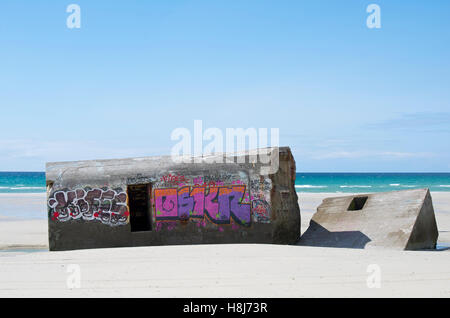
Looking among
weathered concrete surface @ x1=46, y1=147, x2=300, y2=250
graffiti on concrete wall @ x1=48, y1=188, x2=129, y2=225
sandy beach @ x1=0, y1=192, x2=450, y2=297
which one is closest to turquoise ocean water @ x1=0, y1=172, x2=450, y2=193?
weathered concrete surface @ x1=46, y1=147, x2=300, y2=250

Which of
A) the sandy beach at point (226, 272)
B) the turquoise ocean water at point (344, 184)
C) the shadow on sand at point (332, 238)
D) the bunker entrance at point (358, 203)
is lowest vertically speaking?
the turquoise ocean water at point (344, 184)

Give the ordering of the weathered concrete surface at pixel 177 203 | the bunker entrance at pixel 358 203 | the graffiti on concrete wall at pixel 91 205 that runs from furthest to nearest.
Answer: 1. the bunker entrance at pixel 358 203
2. the graffiti on concrete wall at pixel 91 205
3. the weathered concrete surface at pixel 177 203

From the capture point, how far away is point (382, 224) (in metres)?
10.8

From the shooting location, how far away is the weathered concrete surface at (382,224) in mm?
10305

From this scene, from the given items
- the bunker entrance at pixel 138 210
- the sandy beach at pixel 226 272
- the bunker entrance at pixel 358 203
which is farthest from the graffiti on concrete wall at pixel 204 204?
the bunker entrance at pixel 358 203

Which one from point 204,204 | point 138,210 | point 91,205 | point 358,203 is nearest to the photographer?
point 204,204

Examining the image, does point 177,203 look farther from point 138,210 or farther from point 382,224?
point 382,224

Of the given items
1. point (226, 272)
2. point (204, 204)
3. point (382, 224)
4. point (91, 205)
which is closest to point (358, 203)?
point (382, 224)

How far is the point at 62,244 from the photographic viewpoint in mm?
10992

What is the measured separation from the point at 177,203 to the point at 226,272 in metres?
3.63

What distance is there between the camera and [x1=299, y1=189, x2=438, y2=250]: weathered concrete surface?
10305mm

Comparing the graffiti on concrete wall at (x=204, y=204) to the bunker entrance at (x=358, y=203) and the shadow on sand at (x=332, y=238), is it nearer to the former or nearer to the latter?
the shadow on sand at (x=332, y=238)
